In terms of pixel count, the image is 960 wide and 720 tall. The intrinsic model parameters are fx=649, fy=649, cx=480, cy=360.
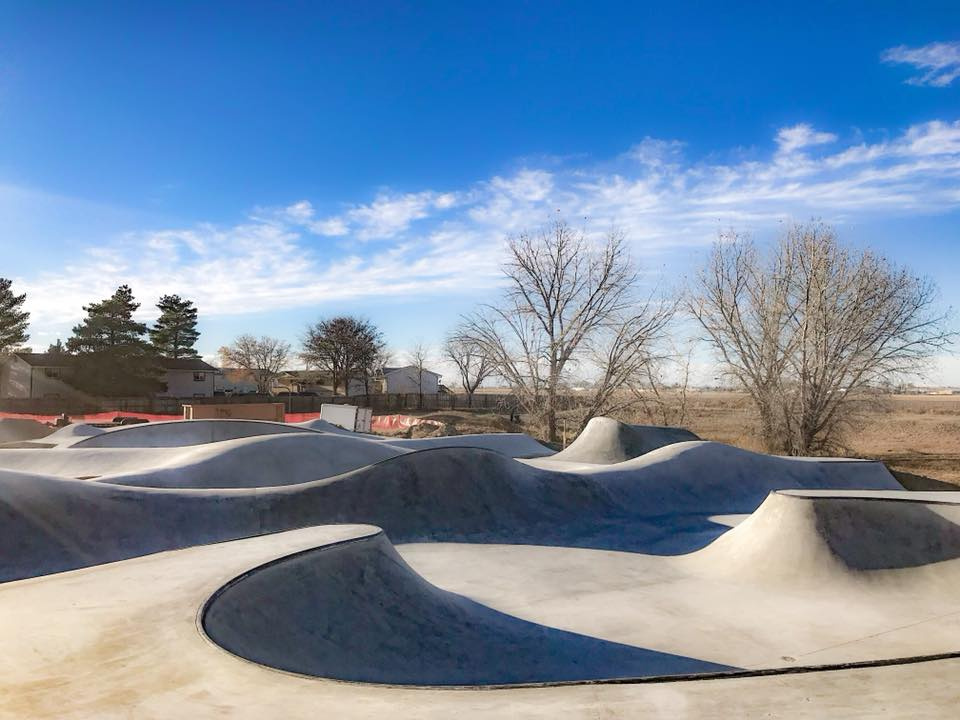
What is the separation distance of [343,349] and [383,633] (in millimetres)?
58324

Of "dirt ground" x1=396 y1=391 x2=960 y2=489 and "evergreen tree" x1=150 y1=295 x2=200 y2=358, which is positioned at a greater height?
"evergreen tree" x1=150 y1=295 x2=200 y2=358

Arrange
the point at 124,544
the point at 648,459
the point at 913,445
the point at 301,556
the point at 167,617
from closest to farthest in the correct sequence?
the point at 167,617 → the point at 301,556 → the point at 124,544 → the point at 648,459 → the point at 913,445

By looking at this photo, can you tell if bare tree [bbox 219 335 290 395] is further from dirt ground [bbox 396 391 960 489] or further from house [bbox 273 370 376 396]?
dirt ground [bbox 396 391 960 489]

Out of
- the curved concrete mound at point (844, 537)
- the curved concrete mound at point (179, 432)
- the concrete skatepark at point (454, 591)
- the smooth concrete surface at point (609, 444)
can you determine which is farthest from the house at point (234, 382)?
the curved concrete mound at point (844, 537)

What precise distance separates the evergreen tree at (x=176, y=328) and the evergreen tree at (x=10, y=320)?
12.6m

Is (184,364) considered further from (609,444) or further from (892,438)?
(892,438)

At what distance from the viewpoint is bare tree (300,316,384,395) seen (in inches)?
Result: 2451

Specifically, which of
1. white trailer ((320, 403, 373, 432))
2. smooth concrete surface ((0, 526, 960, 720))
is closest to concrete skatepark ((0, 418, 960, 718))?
smooth concrete surface ((0, 526, 960, 720))

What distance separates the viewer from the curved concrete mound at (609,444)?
65.4 feet

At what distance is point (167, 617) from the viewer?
4574 mm

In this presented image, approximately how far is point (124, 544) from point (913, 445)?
37434 mm

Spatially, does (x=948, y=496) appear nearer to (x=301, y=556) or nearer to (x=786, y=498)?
(x=786, y=498)

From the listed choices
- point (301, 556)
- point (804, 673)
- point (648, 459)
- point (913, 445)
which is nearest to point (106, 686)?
point (301, 556)

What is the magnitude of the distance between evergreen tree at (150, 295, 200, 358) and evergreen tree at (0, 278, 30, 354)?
41.4ft
